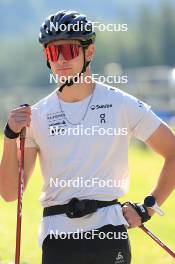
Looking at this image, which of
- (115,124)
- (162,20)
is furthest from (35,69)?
(115,124)

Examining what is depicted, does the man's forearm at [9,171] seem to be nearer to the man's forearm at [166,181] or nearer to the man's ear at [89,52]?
the man's ear at [89,52]

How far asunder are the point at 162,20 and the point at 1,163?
416ft

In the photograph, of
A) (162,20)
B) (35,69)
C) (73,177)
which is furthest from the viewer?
(35,69)

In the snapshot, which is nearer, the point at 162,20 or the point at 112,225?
the point at 112,225

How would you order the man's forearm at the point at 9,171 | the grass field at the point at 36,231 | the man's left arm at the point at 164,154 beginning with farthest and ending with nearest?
the grass field at the point at 36,231 → the man's left arm at the point at 164,154 → the man's forearm at the point at 9,171

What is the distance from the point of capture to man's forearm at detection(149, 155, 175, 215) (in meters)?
5.48

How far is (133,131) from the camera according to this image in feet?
17.9

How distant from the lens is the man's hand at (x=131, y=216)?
5363mm

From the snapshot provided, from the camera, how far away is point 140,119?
5.44 meters

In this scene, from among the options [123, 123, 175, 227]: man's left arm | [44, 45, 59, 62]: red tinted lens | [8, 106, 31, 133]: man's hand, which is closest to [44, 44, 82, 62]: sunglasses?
[44, 45, 59, 62]: red tinted lens

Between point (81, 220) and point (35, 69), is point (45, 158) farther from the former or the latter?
point (35, 69)

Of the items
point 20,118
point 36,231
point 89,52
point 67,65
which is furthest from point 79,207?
point 36,231

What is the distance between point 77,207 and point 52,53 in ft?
2.99

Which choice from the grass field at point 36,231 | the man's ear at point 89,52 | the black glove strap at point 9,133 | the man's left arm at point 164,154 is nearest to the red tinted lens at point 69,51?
the man's ear at point 89,52
